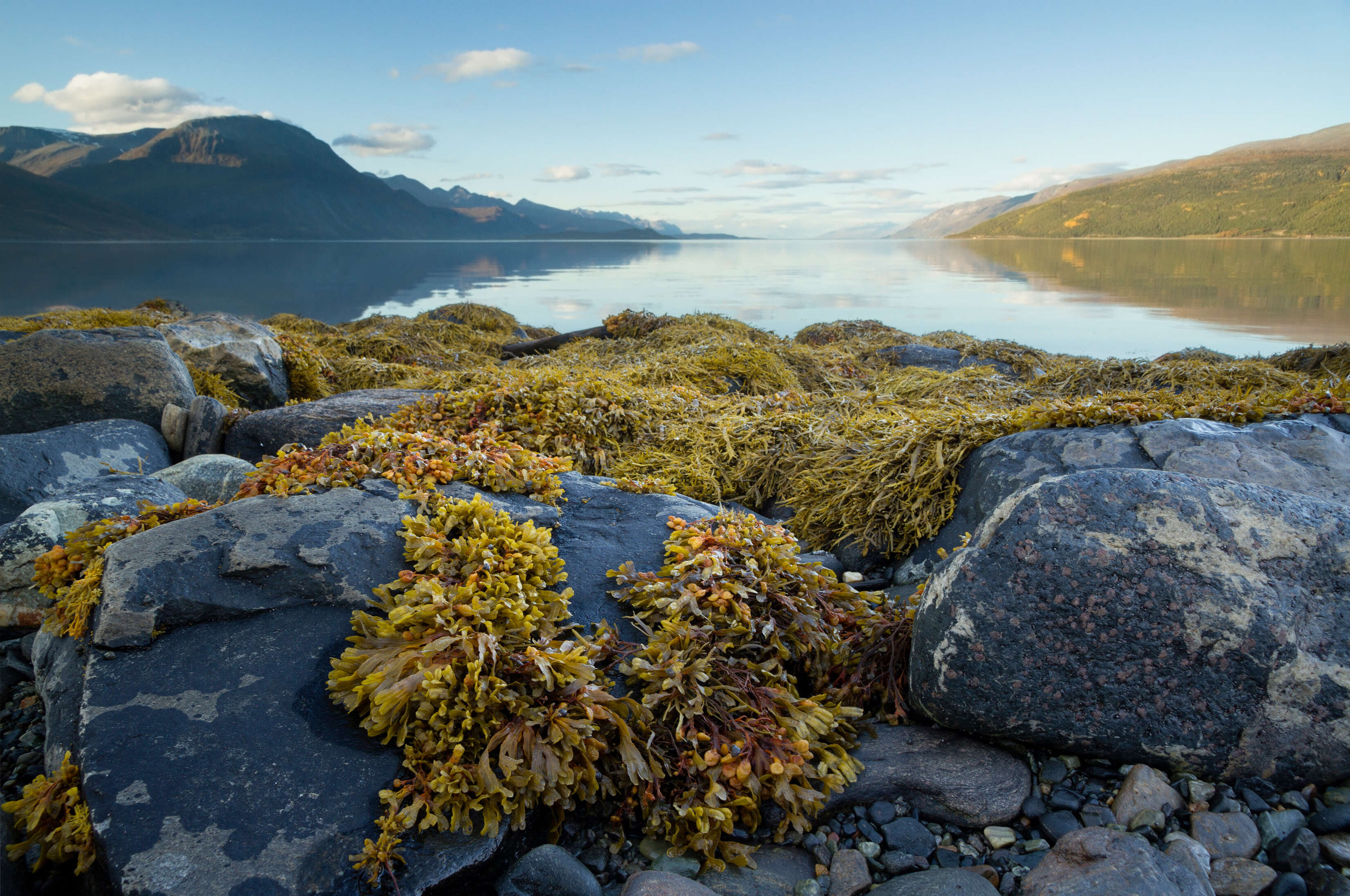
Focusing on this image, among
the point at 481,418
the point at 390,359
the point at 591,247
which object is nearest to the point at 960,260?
the point at 390,359

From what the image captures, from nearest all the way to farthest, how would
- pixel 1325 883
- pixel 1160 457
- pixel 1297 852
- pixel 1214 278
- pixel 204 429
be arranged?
pixel 1325 883 < pixel 1297 852 < pixel 1160 457 < pixel 204 429 < pixel 1214 278

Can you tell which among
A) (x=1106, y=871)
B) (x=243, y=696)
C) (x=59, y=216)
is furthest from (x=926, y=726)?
(x=59, y=216)

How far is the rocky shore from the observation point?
2072 mm

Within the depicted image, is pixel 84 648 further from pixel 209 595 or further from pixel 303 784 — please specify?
pixel 303 784

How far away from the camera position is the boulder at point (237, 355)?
782 cm

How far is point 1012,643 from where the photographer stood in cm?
248

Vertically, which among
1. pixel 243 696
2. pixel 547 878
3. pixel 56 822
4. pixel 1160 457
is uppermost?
pixel 1160 457

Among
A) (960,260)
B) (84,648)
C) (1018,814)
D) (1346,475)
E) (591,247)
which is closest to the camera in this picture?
(1018,814)

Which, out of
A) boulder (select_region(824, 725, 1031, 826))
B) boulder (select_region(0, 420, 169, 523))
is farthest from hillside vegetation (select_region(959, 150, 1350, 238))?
boulder (select_region(0, 420, 169, 523))

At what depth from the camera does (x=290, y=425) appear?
5.88m

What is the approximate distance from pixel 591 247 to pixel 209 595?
11854 cm

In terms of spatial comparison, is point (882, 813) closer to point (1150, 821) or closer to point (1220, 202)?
point (1150, 821)

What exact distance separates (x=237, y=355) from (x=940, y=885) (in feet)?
29.2

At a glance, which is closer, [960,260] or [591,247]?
[960,260]
